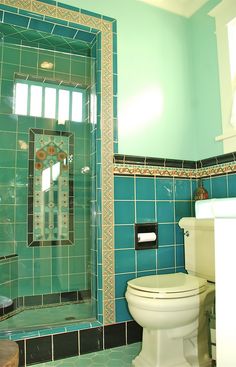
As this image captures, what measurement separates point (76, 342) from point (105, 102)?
156 cm

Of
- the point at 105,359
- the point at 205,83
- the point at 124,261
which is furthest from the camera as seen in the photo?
the point at 205,83

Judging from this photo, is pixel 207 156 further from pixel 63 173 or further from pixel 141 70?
pixel 63 173

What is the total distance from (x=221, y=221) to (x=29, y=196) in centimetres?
205

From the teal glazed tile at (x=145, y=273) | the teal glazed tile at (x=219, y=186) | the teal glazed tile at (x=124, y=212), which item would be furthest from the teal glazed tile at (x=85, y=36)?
the teal glazed tile at (x=145, y=273)

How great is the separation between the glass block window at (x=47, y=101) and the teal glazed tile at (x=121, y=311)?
145 cm

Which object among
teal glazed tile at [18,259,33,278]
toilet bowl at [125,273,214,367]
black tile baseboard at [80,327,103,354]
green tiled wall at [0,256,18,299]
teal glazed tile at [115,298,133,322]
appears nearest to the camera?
toilet bowl at [125,273,214,367]

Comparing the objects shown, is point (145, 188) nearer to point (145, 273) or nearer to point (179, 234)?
point (179, 234)

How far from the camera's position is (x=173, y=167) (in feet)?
6.90

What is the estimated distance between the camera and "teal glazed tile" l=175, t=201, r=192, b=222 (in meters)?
2.07

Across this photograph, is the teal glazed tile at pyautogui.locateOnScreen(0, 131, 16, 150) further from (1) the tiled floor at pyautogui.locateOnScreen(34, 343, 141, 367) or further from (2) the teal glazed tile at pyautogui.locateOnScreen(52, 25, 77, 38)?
(1) the tiled floor at pyautogui.locateOnScreen(34, 343, 141, 367)

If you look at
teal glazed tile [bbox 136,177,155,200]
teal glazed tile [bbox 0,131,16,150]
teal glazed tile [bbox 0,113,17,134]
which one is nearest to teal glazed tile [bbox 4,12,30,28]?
teal glazed tile [bbox 0,113,17,134]

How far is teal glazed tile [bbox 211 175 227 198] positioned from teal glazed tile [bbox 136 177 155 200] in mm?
457

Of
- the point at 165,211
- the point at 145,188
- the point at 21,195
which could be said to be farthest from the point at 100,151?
the point at 21,195

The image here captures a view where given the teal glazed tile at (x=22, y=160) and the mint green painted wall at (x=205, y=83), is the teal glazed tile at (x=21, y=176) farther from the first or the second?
the mint green painted wall at (x=205, y=83)
